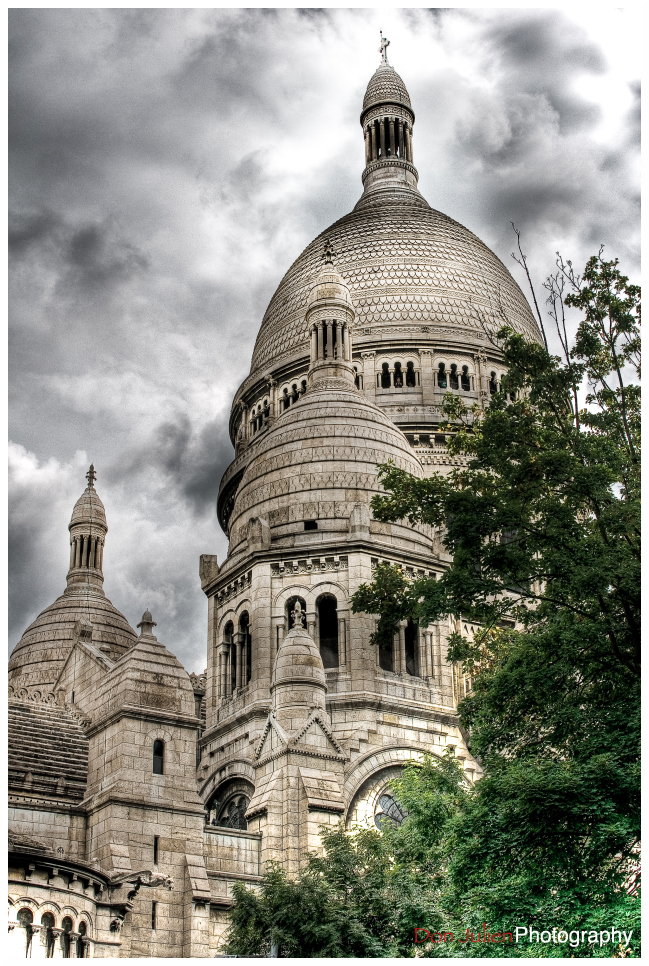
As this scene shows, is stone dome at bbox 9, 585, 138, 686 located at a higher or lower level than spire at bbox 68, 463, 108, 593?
lower

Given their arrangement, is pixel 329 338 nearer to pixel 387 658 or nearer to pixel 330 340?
pixel 330 340

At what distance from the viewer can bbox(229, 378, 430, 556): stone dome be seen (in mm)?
43438

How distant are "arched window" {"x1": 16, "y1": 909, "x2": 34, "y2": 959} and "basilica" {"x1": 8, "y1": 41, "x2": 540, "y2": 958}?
0.15ft

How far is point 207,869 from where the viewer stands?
2928 centimetres

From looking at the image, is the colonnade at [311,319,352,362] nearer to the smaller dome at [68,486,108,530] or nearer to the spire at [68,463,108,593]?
the spire at [68,463,108,593]

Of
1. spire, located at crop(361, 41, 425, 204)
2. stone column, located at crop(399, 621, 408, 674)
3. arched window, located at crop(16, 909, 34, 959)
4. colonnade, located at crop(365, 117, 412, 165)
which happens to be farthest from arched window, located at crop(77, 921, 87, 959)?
colonnade, located at crop(365, 117, 412, 165)

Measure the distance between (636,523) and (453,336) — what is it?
3958cm

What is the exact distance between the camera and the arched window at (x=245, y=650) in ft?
139

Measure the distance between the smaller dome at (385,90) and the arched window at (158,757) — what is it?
5717 centimetres

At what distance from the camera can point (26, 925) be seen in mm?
23391

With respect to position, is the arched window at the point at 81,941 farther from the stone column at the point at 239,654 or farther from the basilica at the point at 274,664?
the stone column at the point at 239,654

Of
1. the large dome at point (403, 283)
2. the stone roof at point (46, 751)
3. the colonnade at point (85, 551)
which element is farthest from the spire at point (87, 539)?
the stone roof at point (46, 751)

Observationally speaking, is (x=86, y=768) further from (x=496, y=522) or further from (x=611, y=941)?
(x=611, y=941)
